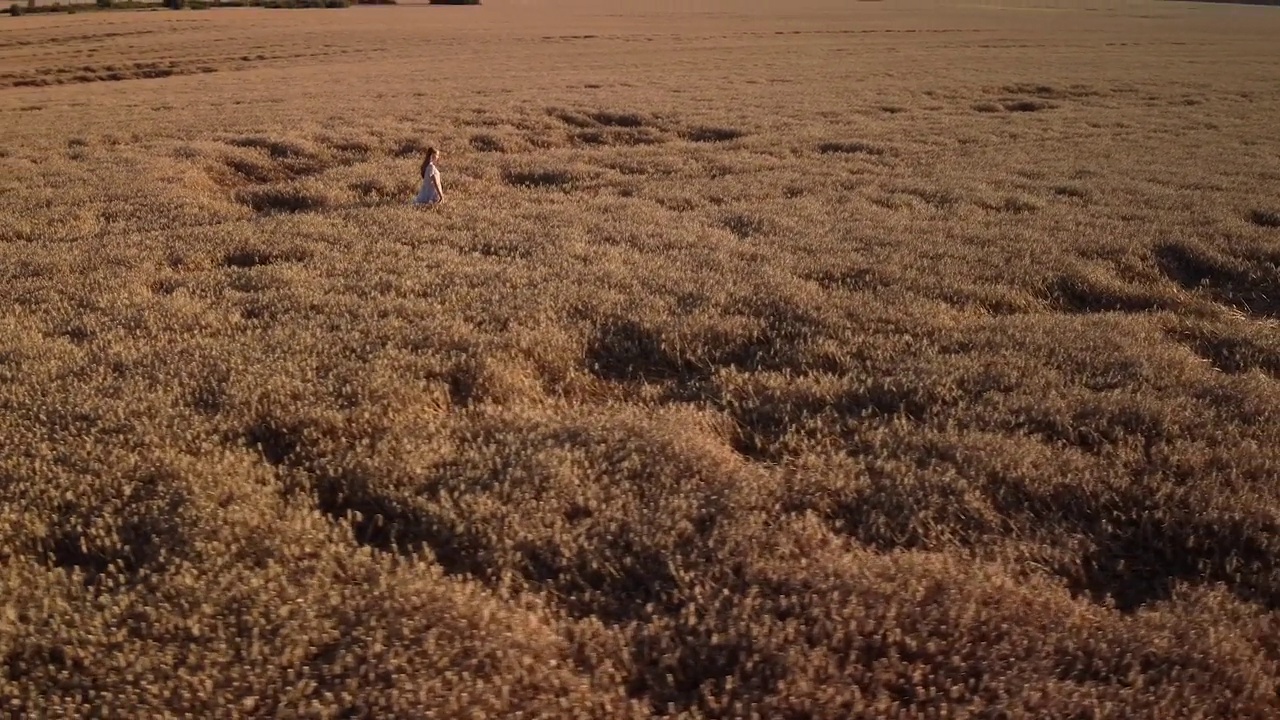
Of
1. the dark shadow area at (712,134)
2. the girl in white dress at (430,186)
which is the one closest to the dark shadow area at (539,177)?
the girl in white dress at (430,186)

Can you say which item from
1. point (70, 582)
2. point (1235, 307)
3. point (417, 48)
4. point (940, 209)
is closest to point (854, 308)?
point (1235, 307)

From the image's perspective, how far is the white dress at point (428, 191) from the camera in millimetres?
14758

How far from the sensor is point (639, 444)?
6504 millimetres

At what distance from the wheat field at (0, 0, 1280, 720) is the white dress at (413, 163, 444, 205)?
0.37 m

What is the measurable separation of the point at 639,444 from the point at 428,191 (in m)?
9.58

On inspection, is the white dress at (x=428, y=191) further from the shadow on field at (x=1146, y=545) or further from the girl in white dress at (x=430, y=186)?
the shadow on field at (x=1146, y=545)

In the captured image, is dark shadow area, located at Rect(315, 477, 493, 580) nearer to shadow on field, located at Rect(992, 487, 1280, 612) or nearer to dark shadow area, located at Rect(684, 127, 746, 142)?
shadow on field, located at Rect(992, 487, 1280, 612)

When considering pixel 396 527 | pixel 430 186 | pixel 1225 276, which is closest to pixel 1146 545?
pixel 396 527

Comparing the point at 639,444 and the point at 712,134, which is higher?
the point at 712,134

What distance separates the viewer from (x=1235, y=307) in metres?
10.9

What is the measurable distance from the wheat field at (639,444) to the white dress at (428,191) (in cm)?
37

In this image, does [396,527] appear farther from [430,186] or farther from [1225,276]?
[1225,276]

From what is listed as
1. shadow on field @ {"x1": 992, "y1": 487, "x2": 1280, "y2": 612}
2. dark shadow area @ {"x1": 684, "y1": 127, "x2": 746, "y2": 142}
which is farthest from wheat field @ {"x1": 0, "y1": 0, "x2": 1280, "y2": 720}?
dark shadow area @ {"x1": 684, "y1": 127, "x2": 746, "y2": 142}

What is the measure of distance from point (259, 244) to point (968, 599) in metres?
9.83
